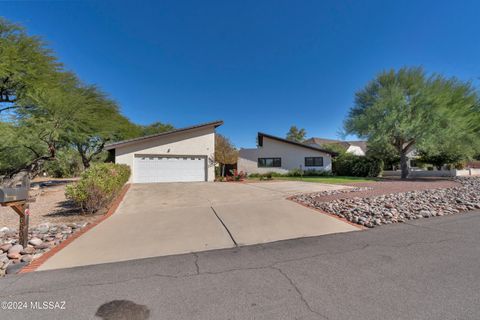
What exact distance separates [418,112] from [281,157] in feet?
39.1

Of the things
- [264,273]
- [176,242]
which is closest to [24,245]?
[176,242]

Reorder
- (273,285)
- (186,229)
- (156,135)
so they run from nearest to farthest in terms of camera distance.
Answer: (273,285), (186,229), (156,135)

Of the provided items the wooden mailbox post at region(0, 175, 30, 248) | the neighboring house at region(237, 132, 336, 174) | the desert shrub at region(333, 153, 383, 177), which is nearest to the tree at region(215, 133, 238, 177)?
the neighboring house at region(237, 132, 336, 174)

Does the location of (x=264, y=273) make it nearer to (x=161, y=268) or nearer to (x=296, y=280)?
(x=296, y=280)

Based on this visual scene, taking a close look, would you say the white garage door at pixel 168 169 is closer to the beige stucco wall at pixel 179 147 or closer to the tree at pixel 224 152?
the beige stucco wall at pixel 179 147

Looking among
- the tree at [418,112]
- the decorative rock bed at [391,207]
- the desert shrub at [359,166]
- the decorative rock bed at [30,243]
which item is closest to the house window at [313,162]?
the desert shrub at [359,166]

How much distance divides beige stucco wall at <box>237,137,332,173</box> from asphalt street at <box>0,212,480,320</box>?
61.4ft

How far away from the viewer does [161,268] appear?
3100 mm

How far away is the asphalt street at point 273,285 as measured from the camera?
7.02 ft

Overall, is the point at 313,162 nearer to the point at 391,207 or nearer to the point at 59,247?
the point at 391,207

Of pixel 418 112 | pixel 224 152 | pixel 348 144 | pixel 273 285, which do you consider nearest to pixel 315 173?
pixel 418 112

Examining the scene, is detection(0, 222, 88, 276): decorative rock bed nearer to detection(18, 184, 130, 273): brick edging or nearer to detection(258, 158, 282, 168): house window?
detection(18, 184, 130, 273): brick edging

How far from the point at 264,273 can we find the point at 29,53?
17.4 m

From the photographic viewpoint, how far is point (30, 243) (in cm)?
406
